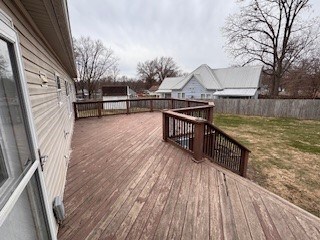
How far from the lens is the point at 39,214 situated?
1442 mm

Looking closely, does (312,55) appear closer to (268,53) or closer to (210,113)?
(268,53)

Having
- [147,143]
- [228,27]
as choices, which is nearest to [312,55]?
[228,27]

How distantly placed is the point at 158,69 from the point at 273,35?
32.7m

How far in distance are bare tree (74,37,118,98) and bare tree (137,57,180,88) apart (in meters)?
17.2

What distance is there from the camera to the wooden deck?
194 cm

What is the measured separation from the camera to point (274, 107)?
533 inches

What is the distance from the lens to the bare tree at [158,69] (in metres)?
46.0

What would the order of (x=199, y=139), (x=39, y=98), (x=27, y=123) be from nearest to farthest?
1. (x=27, y=123)
2. (x=39, y=98)
3. (x=199, y=139)

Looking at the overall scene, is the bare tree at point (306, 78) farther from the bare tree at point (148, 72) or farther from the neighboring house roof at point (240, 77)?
the bare tree at point (148, 72)

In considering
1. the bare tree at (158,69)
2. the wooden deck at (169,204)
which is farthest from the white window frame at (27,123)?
the bare tree at (158,69)

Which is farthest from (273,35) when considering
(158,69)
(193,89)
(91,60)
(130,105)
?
(158,69)

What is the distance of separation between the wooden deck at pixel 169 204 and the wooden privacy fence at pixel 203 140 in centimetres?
43

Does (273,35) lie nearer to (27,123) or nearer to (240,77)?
(240,77)

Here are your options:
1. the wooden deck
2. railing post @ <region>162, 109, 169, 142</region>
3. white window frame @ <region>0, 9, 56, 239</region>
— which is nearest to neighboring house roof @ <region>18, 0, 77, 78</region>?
white window frame @ <region>0, 9, 56, 239</region>
